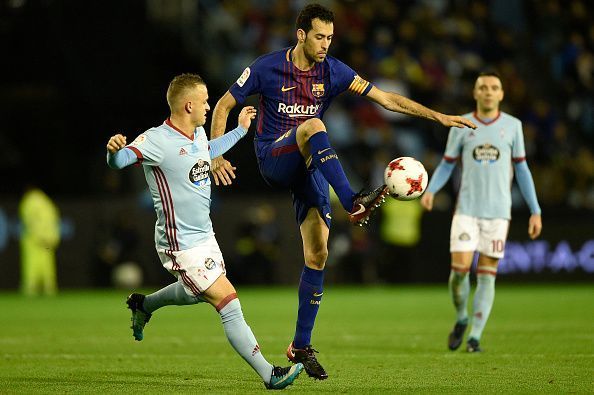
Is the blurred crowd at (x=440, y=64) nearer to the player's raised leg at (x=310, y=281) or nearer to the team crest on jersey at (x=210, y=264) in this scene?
the player's raised leg at (x=310, y=281)

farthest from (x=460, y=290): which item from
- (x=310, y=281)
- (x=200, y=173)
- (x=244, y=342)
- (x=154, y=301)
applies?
(x=200, y=173)

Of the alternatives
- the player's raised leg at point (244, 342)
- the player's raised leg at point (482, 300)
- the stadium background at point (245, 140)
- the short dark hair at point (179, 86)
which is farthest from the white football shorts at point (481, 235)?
the stadium background at point (245, 140)

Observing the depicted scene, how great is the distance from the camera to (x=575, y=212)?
2148cm

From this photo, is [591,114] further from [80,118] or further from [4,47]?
[4,47]

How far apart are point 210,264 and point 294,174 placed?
4.08ft

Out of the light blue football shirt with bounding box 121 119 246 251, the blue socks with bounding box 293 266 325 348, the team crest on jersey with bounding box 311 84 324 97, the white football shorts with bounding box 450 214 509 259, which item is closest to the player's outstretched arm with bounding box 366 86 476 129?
the team crest on jersey with bounding box 311 84 324 97

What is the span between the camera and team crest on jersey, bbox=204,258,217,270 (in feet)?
24.5

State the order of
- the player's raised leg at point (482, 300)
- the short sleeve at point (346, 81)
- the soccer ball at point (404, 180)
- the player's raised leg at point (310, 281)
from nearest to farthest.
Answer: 1. the soccer ball at point (404, 180)
2. the player's raised leg at point (310, 281)
3. the short sleeve at point (346, 81)
4. the player's raised leg at point (482, 300)

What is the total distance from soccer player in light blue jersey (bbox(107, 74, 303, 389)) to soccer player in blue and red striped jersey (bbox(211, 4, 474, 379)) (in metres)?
0.60

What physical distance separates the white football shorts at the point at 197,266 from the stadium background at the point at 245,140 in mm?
13728

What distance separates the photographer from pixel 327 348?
10.6m

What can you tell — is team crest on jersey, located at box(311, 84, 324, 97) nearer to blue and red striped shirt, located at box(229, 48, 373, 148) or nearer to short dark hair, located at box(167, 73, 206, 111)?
blue and red striped shirt, located at box(229, 48, 373, 148)

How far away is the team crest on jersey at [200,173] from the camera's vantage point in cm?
756

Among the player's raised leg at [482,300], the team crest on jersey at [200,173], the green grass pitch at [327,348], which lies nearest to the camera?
the team crest on jersey at [200,173]
